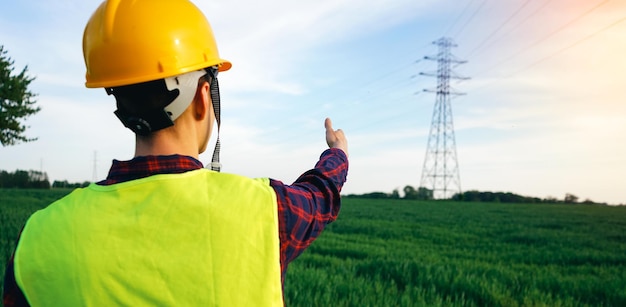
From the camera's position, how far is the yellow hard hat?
1.80m

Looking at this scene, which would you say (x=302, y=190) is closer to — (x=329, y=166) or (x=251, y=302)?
(x=329, y=166)

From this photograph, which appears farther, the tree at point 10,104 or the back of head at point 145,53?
the tree at point 10,104

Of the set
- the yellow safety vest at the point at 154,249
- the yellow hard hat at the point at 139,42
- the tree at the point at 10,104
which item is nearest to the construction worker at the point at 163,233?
the yellow safety vest at the point at 154,249

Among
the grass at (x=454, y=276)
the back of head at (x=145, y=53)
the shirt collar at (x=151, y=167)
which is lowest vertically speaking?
the grass at (x=454, y=276)

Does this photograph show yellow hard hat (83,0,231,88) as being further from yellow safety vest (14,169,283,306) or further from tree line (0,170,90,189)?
tree line (0,170,90,189)

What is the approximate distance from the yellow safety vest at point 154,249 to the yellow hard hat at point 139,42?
0.48 meters

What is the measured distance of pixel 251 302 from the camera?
4.84ft

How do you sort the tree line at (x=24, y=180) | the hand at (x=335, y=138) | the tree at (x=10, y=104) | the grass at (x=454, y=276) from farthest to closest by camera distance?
the tree line at (x=24, y=180)
the tree at (x=10, y=104)
the grass at (x=454, y=276)
the hand at (x=335, y=138)

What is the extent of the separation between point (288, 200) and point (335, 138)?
0.56 meters

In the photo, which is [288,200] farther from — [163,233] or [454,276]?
[454,276]

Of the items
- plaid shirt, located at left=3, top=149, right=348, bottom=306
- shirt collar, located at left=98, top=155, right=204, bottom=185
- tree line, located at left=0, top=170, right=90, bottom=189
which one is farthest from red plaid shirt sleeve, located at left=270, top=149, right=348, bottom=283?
tree line, located at left=0, top=170, right=90, bottom=189

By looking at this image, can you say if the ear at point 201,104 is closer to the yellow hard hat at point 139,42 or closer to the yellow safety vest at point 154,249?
the yellow hard hat at point 139,42

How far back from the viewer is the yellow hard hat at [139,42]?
180 centimetres

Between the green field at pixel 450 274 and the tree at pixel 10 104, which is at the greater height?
the tree at pixel 10 104
